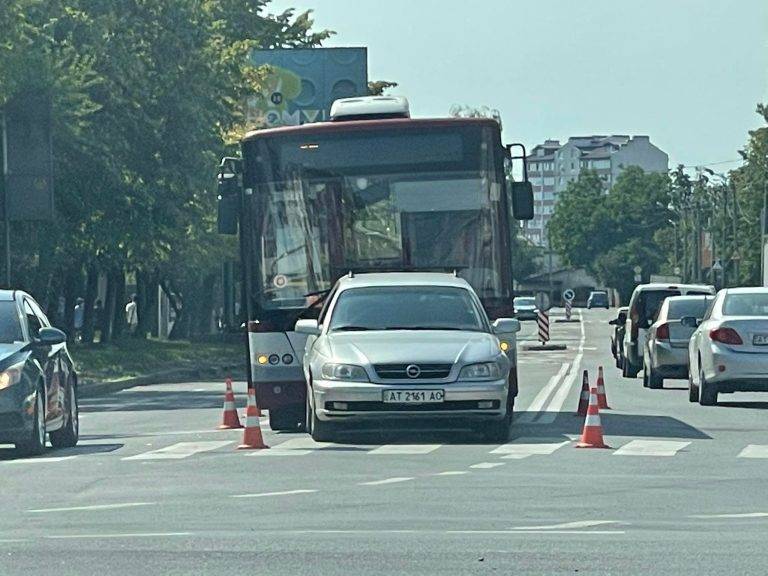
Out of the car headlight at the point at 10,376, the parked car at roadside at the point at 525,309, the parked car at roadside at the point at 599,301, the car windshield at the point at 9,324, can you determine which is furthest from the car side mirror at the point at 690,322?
the parked car at roadside at the point at 599,301

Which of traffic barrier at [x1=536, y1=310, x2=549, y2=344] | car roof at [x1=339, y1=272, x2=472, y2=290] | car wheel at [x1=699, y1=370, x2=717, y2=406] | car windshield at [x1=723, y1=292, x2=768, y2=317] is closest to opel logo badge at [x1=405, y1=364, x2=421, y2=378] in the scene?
car roof at [x1=339, y1=272, x2=472, y2=290]

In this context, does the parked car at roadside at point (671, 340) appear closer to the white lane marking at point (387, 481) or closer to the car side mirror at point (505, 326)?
the car side mirror at point (505, 326)

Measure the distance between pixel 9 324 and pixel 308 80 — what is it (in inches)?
1930

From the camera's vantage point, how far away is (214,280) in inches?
3044

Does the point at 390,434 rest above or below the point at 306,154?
below

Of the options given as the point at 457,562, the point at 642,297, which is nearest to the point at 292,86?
the point at 642,297

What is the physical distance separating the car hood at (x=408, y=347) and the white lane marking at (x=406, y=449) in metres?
0.75

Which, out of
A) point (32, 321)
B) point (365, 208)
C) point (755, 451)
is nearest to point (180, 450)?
point (32, 321)

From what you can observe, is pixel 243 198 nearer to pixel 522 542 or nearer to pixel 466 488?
pixel 466 488

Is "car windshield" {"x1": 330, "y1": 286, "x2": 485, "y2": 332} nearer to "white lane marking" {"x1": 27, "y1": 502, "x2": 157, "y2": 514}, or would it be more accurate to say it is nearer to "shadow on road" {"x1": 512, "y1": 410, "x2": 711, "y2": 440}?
"shadow on road" {"x1": 512, "y1": 410, "x2": 711, "y2": 440}

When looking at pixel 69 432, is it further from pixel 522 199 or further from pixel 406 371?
pixel 522 199

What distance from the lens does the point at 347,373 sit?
1848cm

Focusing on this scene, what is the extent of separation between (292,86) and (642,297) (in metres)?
31.0

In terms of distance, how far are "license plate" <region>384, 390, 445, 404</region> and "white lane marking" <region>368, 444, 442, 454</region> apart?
41 cm
